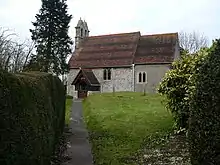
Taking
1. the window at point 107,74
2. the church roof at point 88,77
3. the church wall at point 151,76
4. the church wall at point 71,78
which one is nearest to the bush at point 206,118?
the church wall at point 151,76

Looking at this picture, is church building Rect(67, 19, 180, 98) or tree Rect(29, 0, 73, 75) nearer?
tree Rect(29, 0, 73, 75)

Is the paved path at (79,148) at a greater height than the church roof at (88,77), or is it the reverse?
the church roof at (88,77)

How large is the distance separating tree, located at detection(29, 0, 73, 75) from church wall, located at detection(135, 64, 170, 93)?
10.4m

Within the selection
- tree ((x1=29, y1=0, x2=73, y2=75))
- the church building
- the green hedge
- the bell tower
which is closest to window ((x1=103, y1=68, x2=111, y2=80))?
the church building

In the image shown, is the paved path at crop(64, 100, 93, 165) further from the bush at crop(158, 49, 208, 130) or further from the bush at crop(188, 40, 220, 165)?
the bush at crop(188, 40, 220, 165)

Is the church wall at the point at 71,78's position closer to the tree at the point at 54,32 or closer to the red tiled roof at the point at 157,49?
the tree at the point at 54,32

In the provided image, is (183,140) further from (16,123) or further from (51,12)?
(51,12)

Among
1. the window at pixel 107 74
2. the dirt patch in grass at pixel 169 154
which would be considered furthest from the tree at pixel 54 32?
the dirt patch in grass at pixel 169 154

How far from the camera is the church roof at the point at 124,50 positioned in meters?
52.9

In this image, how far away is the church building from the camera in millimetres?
52156

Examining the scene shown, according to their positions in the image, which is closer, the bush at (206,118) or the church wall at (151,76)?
the bush at (206,118)

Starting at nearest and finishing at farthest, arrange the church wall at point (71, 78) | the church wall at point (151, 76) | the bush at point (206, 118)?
the bush at point (206, 118)
the church wall at point (151, 76)
the church wall at point (71, 78)

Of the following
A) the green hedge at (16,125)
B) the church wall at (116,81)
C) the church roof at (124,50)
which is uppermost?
the church roof at (124,50)

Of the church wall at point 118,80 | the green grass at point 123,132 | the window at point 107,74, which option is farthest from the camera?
the window at point 107,74
